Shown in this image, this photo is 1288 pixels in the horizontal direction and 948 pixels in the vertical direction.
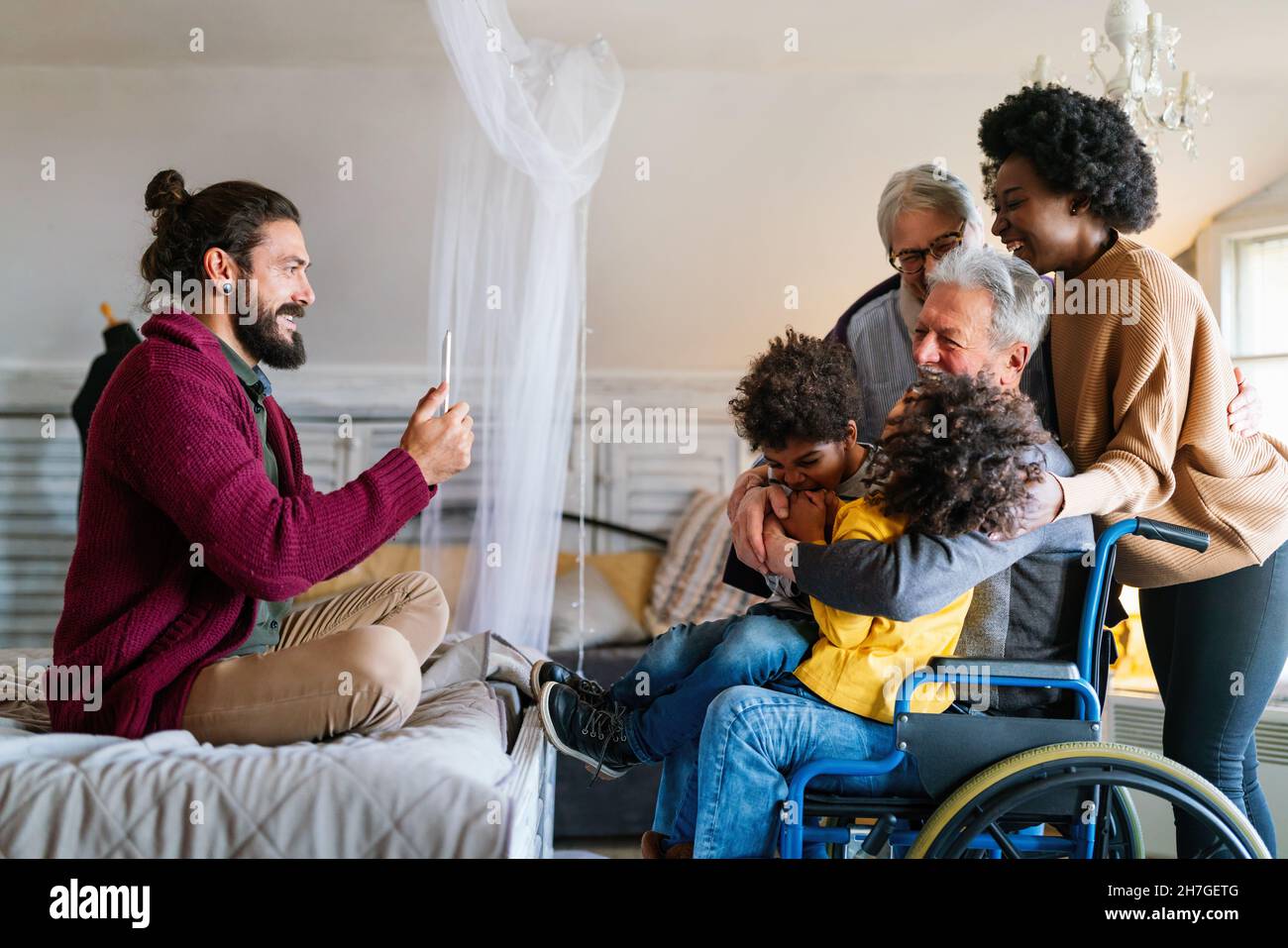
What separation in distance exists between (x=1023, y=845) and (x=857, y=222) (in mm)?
2854

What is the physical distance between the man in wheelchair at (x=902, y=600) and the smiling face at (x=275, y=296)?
917 millimetres

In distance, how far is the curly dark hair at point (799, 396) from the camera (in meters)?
1.70

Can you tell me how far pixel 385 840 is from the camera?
4.41ft

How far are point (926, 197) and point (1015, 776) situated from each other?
1.15m

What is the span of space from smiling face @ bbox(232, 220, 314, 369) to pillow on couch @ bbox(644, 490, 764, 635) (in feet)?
7.09

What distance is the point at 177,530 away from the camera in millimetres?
1637

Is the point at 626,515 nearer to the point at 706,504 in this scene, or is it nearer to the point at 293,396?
the point at 706,504

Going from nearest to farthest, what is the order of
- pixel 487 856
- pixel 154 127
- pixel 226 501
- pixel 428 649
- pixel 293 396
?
1. pixel 487 856
2. pixel 226 501
3. pixel 428 649
4. pixel 154 127
5. pixel 293 396

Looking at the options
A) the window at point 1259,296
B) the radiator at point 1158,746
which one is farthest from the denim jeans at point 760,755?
the window at point 1259,296

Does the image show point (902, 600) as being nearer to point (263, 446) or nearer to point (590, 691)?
point (590, 691)

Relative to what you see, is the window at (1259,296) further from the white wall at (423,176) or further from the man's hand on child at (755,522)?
the man's hand on child at (755,522)

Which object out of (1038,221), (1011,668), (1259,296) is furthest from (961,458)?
(1259,296)
